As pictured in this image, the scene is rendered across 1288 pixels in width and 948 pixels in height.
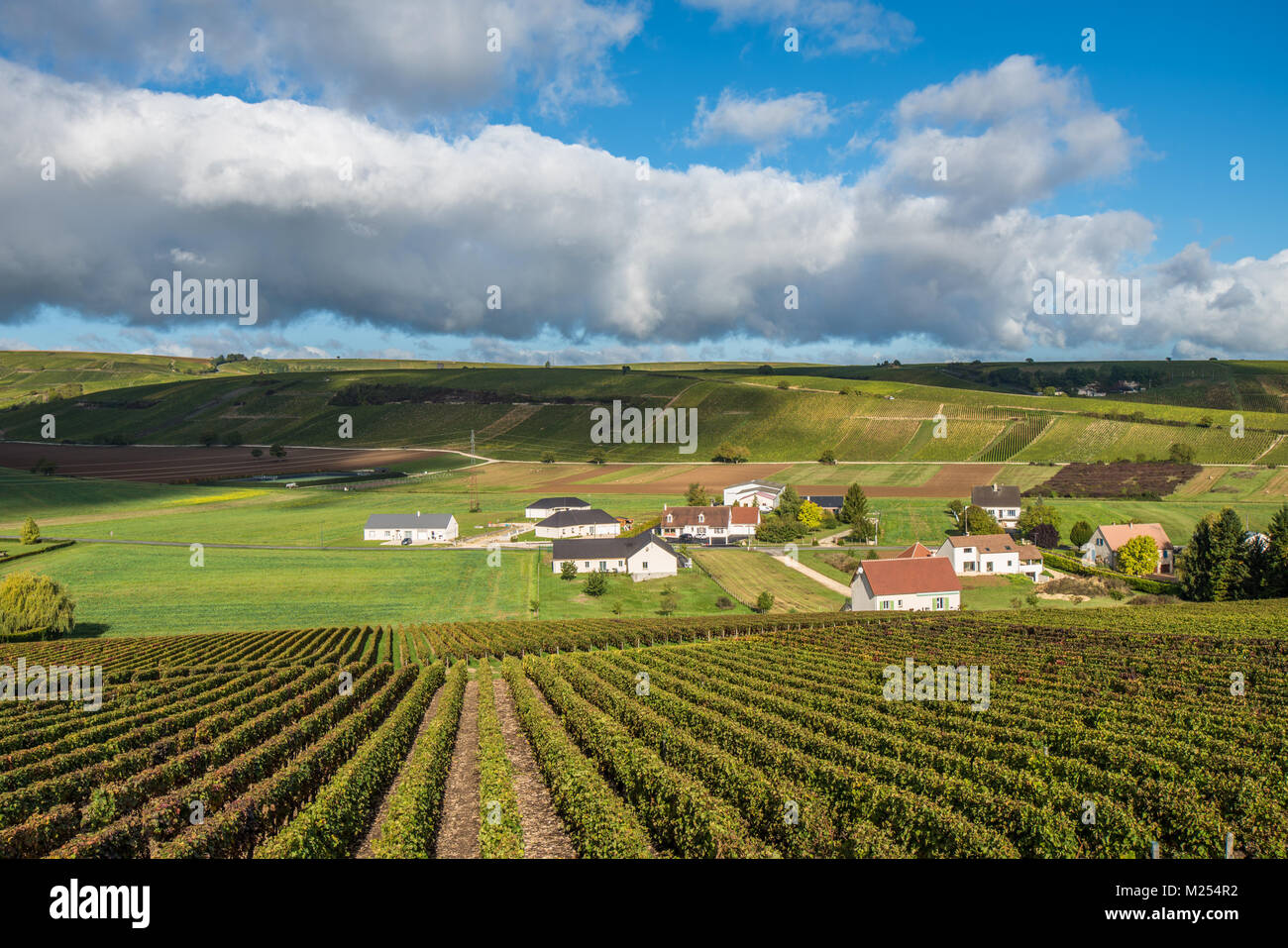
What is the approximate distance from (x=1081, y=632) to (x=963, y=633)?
242 inches

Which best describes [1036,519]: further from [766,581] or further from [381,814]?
[381,814]

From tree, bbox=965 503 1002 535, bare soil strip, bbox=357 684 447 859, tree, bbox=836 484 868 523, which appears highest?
tree, bbox=836 484 868 523

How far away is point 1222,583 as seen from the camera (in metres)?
63.1

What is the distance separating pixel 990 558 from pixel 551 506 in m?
59.2

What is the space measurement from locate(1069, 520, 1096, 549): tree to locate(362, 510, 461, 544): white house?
262 feet

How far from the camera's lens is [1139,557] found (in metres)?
77.7

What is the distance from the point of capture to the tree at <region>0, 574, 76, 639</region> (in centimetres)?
5406

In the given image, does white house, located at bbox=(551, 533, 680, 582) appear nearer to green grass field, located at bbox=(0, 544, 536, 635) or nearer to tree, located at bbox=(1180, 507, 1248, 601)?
green grass field, located at bbox=(0, 544, 536, 635)

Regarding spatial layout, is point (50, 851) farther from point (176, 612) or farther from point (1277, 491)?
point (1277, 491)

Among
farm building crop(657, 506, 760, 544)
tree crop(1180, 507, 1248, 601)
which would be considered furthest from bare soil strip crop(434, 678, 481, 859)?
farm building crop(657, 506, 760, 544)

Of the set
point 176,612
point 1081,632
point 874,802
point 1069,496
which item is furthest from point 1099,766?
point 1069,496

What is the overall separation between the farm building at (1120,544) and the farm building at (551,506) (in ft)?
215

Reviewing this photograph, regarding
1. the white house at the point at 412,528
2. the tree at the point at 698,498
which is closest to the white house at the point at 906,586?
the tree at the point at 698,498

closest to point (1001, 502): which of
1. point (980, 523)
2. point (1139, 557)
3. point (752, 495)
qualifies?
point (980, 523)
